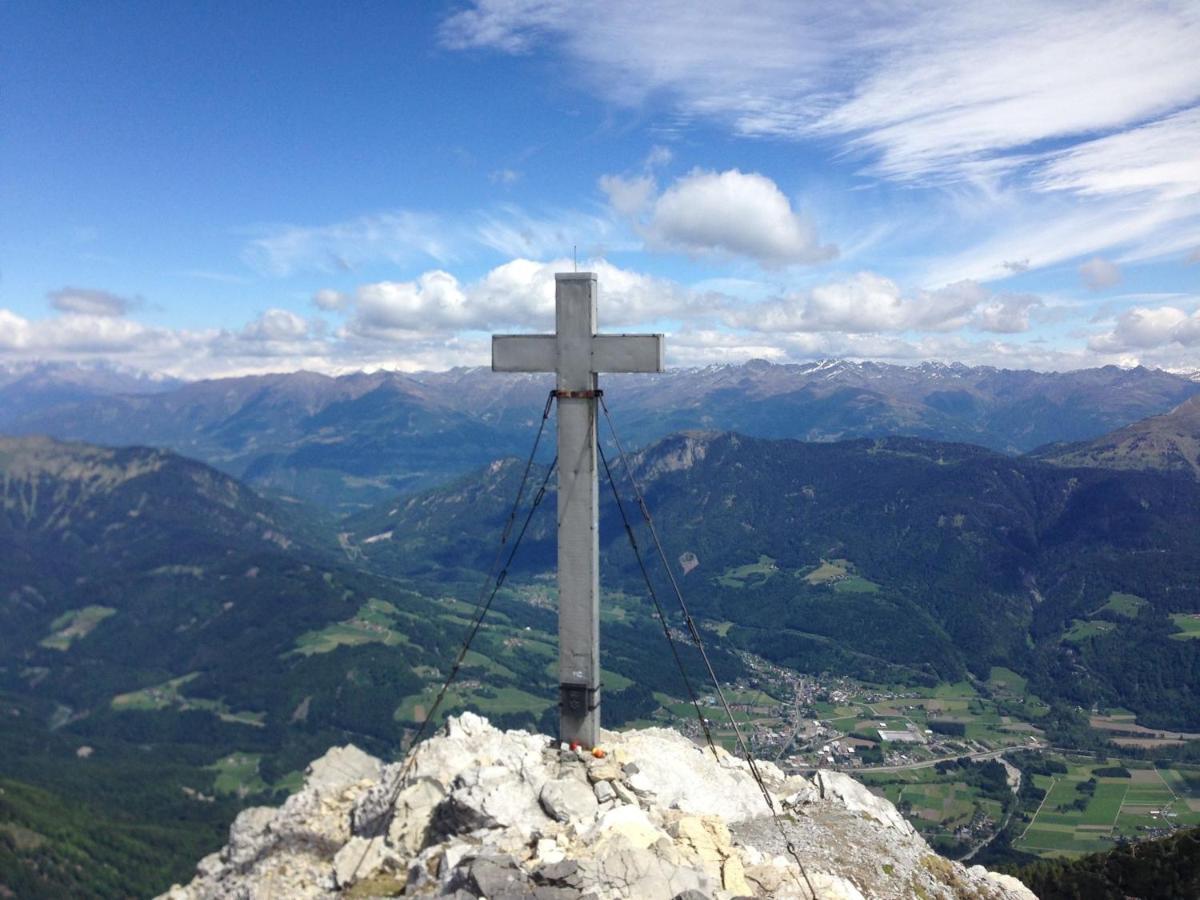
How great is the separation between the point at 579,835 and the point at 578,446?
29.1 feet

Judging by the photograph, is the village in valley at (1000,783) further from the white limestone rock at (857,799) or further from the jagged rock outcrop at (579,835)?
the jagged rock outcrop at (579,835)

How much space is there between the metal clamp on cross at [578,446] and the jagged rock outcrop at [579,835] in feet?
6.10

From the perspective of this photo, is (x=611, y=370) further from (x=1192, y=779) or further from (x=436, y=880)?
(x=1192, y=779)

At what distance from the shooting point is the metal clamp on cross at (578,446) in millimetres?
19234

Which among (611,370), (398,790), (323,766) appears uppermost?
(611,370)

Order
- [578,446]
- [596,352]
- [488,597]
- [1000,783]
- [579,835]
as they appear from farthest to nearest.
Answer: [1000,783], [578,446], [596,352], [488,597], [579,835]

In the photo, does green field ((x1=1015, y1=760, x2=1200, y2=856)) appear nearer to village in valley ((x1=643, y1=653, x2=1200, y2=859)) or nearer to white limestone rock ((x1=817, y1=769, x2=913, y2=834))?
village in valley ((x1=643, y1=653, x2=1200, y2=859))

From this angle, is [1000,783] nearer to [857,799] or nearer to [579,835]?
[857,799]

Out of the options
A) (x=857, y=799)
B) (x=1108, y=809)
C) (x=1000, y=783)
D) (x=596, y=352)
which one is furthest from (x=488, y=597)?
(x=1000, y=783)

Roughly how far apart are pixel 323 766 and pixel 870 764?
6823 inches

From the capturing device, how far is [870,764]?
175 metres

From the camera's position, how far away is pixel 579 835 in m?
16.7

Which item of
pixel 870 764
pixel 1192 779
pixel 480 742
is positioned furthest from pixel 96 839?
pixel 1192 779

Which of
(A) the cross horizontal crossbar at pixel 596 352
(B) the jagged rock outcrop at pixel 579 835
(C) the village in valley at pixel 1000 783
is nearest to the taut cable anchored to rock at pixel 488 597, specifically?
(B) the jagged rock outcrop at pixel 579 835
